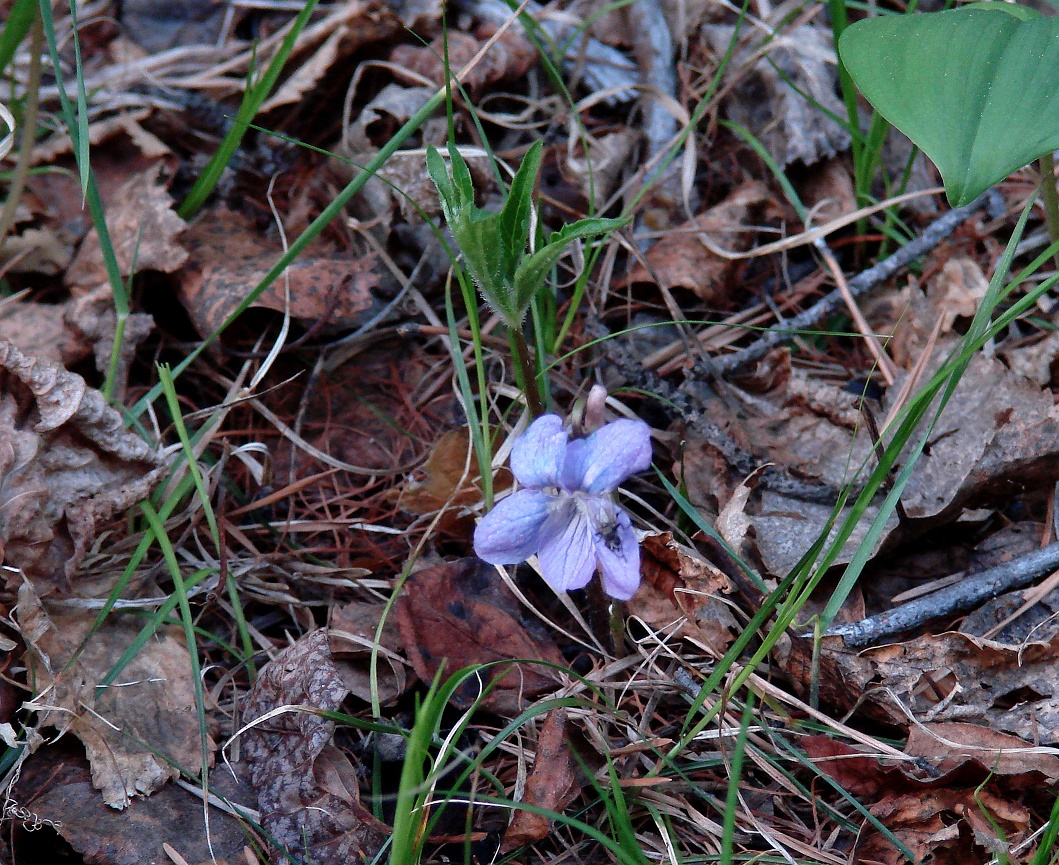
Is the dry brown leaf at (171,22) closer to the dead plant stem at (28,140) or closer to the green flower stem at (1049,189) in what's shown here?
the dead plant stem at (28,140)

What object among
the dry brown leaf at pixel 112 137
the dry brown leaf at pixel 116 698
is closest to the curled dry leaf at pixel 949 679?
the dry brown leaf at pixel 116 698

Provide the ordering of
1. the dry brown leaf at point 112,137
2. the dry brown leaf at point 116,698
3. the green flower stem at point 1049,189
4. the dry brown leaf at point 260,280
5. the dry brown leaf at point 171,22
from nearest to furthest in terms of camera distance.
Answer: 1. the dry brown leaf at point 116,698
2. the green flower stem at point 1049,189
3. the dry brown leaf at point 260,280
4. the dry brown leaf at point 112,137
5. the dry brown leaf at point 171,22

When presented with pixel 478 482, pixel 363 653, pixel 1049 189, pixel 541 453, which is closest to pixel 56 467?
pixel 363 653

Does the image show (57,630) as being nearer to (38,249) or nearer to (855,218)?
(38,249)

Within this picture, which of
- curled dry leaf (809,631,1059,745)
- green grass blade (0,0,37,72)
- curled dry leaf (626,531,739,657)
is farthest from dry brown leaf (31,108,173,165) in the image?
curled dry leaf (809,631,1059,745)

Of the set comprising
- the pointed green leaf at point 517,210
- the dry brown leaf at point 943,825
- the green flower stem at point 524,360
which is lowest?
the dry brown leaf at point 943,825
